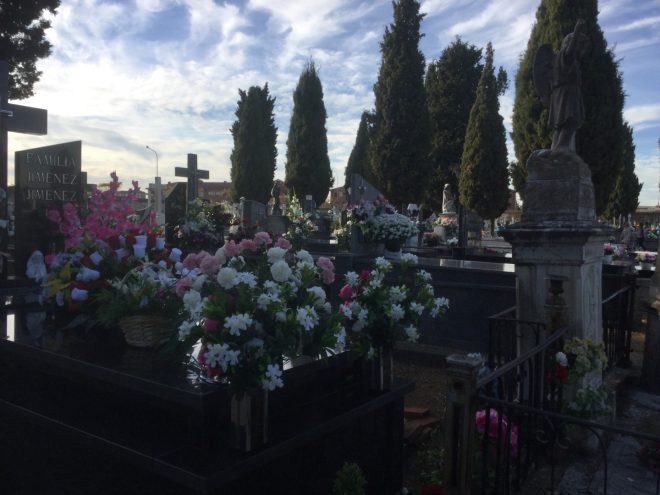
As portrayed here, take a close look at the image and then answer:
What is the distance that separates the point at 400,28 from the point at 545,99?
Result: 2228 cm

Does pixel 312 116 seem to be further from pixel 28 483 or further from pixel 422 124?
pixel 28 483

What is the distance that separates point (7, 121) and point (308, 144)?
30248mm

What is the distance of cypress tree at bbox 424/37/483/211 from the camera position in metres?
32.6

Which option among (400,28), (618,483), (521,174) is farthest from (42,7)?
(618,483)

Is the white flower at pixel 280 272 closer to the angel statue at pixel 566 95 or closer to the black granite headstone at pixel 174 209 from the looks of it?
the angel statue at pixel 566 95

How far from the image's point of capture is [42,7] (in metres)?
→ 17.2

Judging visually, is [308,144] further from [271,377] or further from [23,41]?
[271,377]

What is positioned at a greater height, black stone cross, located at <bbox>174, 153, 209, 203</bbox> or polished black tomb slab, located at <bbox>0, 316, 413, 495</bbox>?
black stone cross, located at <bbox>174, 153, 209, 203</bbox>

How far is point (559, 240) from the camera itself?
434 centimetres

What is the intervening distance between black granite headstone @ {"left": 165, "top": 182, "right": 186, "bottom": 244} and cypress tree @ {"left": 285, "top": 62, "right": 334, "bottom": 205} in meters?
23.8

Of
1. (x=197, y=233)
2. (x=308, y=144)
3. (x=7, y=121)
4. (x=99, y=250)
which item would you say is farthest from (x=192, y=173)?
(x=308, y=144)

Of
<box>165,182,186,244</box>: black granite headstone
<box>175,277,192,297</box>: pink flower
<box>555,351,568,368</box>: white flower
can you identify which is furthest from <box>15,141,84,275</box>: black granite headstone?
<box>555,351,568,368</box>: white flower

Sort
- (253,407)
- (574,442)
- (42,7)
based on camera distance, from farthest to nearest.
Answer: (42,7) < (574,442) < (253,407)

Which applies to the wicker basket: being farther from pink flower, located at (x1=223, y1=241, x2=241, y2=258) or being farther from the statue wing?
the statue wing
